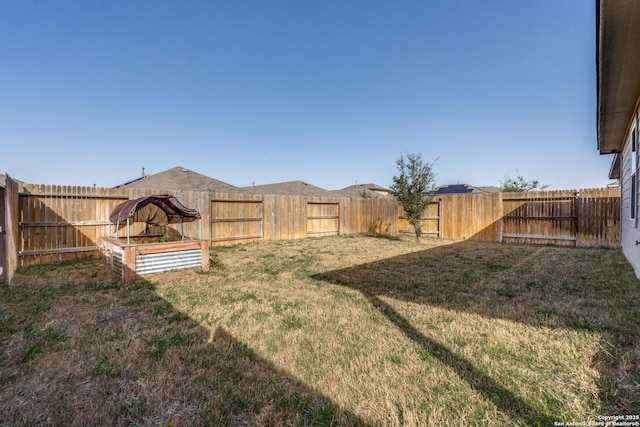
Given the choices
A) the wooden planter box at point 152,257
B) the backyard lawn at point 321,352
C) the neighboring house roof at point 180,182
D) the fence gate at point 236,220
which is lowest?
the backyard lawn at point 321,352

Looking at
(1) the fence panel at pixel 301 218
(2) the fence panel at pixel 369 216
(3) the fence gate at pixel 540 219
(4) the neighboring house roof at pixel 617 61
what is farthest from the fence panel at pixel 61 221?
(3) the fence gate at pixel 540 219

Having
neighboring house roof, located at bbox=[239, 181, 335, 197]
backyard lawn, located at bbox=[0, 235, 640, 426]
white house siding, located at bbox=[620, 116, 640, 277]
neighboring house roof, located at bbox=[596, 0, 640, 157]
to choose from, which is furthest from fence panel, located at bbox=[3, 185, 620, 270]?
neighboring house roof, located at bbox=[239, 181, 335, 197]

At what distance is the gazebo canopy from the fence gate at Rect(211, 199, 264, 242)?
2.99 m

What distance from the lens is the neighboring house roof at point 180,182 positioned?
14.4 metres

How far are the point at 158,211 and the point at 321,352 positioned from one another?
19.8 ft

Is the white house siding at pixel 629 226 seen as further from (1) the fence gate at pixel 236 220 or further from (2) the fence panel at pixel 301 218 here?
(1) the fence gate at pixel 236 220

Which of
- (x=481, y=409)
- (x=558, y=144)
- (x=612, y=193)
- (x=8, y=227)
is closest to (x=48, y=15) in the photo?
(x=8, y=227)

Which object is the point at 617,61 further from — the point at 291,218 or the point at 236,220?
the point at 291,218

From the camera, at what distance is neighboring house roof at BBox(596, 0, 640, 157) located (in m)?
2.70

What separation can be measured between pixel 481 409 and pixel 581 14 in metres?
7.32

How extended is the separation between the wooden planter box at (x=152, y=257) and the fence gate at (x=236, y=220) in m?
3.88

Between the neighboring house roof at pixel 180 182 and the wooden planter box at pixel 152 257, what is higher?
the neighboring house roof at pixel 180 182

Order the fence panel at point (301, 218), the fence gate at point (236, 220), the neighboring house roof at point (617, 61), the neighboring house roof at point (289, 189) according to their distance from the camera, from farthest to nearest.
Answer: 1. the neighboring house roof at point (289, 189)
2. the fence gate at point (236, 220)
3. the fence panel at point (301, 218)
4. the neighboring house roof at point (617, 61)

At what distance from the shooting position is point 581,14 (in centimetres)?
525
